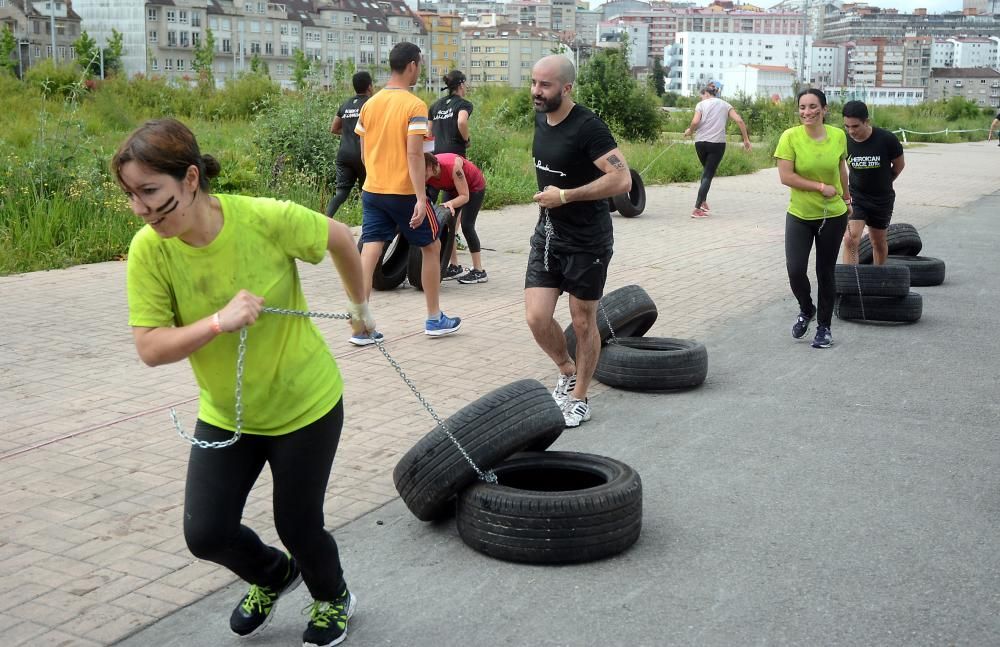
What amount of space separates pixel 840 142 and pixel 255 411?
6.31 metres

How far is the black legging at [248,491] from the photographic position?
3.41 meters

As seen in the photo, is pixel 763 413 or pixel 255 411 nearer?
pixel 255 411

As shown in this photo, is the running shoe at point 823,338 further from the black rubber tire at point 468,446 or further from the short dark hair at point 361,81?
the short dark hair at point 361,81

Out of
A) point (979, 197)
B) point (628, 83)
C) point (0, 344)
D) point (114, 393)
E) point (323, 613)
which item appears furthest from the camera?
point (628, 83)

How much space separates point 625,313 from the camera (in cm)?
769

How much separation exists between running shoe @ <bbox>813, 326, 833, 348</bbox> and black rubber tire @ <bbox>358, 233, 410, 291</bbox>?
3.91 m

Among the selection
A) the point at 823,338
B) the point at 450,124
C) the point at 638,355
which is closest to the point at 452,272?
the point at 450,124

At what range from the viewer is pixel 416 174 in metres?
8.54

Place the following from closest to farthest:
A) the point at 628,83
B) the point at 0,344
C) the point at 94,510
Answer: the point at 94,510 < the point at 0,344 < the point at 628,83

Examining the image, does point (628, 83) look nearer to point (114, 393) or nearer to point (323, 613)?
Answer: point (114, 393)

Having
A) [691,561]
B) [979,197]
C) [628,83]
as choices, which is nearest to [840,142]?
[691,561]

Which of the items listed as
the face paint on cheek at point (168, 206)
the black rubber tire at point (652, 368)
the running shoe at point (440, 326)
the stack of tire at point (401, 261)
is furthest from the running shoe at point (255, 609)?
the stack of tire at point (401, 261)

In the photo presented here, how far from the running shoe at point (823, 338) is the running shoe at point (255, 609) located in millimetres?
5787

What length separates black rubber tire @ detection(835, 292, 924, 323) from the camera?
955 centimetres
